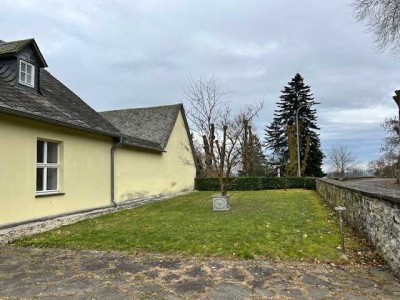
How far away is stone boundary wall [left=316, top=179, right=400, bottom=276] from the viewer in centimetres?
493

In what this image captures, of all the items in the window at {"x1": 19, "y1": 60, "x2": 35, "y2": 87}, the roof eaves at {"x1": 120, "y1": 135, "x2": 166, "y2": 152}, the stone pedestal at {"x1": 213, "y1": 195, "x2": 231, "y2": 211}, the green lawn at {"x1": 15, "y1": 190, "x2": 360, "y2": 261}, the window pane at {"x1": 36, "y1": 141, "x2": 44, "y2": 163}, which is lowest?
the green lawn at {"x1": 15, "y1": 190, "x2": 360, "y2": 261}

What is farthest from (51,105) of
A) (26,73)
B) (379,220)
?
(379,220)

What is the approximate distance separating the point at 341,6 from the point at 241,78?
32.3ft

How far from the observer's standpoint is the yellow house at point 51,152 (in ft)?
28.9

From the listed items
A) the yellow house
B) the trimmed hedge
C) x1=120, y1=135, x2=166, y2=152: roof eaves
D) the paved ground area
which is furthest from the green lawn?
the trimmed hedge

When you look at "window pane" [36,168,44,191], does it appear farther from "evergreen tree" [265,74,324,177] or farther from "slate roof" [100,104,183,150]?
"evergreen tree" [265,74,324,177]

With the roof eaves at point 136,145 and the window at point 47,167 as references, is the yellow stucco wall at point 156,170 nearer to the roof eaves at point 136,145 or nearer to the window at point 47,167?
the roof eaves at point 136,145

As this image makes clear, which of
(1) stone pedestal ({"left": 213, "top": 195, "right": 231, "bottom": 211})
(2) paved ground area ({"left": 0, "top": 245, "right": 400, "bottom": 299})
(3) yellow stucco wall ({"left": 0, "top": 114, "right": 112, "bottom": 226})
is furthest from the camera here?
(1) stone pedestal ({"left": 213, "top": 195, "right": 231, "bottom": 211})

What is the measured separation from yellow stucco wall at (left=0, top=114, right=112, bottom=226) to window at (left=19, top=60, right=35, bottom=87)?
212 centimetres

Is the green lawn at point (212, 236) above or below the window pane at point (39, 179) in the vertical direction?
below

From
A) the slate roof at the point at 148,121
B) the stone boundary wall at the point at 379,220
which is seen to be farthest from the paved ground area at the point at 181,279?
the slate roof at the point at 148,121

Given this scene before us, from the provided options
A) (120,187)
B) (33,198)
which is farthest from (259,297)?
(120,187)

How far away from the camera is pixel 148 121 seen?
23.9m

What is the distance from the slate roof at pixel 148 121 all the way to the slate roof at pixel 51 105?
7.04 meters
